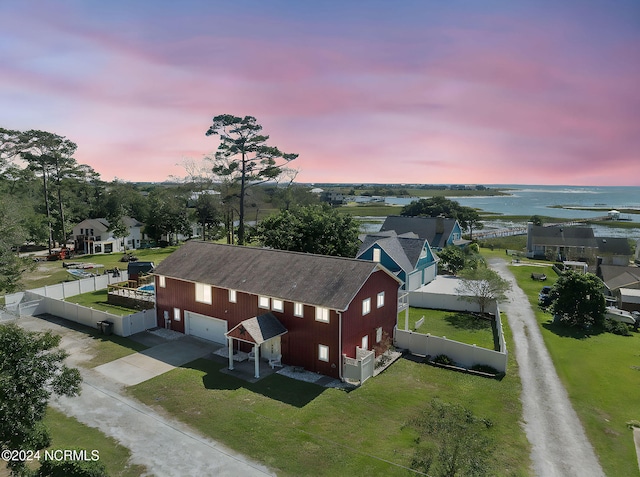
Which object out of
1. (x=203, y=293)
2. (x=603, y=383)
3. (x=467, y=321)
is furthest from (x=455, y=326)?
(x=203, y=293)

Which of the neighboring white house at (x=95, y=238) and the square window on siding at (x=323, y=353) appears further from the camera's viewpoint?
the neighboring white house at (x=95, y=238)

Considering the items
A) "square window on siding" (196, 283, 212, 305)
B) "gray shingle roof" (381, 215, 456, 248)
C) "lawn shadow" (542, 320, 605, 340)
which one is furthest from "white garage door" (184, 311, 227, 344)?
"gray shingle roof" (381, 215, 456, 248)

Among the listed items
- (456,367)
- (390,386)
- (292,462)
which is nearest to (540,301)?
(456,367)

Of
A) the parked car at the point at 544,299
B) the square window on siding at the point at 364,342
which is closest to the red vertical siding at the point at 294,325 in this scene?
the square window on siding at the point at 364,342

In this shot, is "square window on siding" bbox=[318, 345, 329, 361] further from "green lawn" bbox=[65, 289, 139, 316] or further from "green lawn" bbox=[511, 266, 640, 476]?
"green lawn" bbox=[65, 289, 139, 316]

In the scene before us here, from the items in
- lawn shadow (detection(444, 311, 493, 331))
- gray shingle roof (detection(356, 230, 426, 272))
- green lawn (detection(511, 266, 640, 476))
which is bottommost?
green lawn (detection(511, 266, 640, 476))

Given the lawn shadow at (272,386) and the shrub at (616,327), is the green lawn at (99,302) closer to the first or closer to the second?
the lawn shadow at (272,386)

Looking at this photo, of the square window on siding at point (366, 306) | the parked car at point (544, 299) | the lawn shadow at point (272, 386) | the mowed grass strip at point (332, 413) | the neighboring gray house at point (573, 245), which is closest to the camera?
Answer: the mowed grass strip at point (332, 413)
